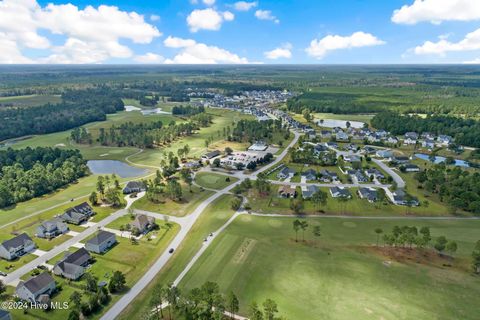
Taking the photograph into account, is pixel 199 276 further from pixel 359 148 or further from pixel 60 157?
pixel 359 148

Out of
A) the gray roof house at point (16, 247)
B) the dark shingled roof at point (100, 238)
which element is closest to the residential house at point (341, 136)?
the dark shingled roof at point (100, 238)

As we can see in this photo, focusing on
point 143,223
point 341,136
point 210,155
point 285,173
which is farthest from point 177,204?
point 341,136

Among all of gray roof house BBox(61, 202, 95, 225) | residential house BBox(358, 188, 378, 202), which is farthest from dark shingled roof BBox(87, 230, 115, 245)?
residential house BBox(358, 188, 378, 202)

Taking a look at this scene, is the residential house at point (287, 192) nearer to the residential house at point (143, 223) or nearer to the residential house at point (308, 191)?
the residential house at point (308, 191)

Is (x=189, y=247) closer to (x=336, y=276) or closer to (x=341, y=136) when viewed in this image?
(x=336, y=276)

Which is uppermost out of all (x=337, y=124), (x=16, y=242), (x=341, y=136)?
(x=16, y=242)

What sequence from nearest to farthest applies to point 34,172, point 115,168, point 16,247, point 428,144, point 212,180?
point 16,247 < point 34,172 < point 212,180 < point 115,168 < point 428,144

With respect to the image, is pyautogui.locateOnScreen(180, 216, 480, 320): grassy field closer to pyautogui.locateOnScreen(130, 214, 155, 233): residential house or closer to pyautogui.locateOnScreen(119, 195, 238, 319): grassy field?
pyautogui.locateOnScreen(119, 195, 238, 319): grassy field
